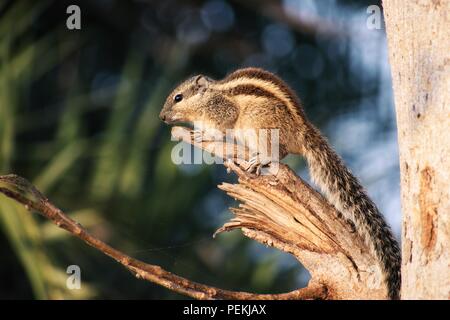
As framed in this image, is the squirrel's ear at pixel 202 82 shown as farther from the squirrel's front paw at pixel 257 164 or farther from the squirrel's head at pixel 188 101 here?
the squirrel's front paw at pixel 257 164

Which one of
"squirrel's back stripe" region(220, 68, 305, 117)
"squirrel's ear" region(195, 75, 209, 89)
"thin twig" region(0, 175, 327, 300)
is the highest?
"squirrel's ear" region(195, 75, 209, 89)

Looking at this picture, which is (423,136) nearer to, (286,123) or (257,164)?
(257,164)

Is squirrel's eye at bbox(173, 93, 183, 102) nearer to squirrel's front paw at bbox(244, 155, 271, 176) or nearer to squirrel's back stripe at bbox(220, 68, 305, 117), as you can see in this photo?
squirrel's back stripe at bbox(220, 68, 305, 117)

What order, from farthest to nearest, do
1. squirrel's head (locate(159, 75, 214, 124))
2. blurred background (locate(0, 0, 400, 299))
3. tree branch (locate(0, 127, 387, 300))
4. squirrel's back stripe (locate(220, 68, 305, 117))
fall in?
1. blurred background (locate(0, 0, 400, 299))
2. squirrel's head (locate(159, 75, 214, 124))
3. squirrel's back stripe (locate(220, 68, 305, 117))
4. tree branch (locate(0, 127, 387, 300))

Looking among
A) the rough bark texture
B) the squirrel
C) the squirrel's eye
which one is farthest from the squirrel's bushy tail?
the squirrel's eye

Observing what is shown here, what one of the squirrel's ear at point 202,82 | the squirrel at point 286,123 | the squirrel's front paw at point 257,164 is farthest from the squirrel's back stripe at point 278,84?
the squirrel's front paw at point 257,164

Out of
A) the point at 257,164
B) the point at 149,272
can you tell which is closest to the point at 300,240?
the point at 257,164
